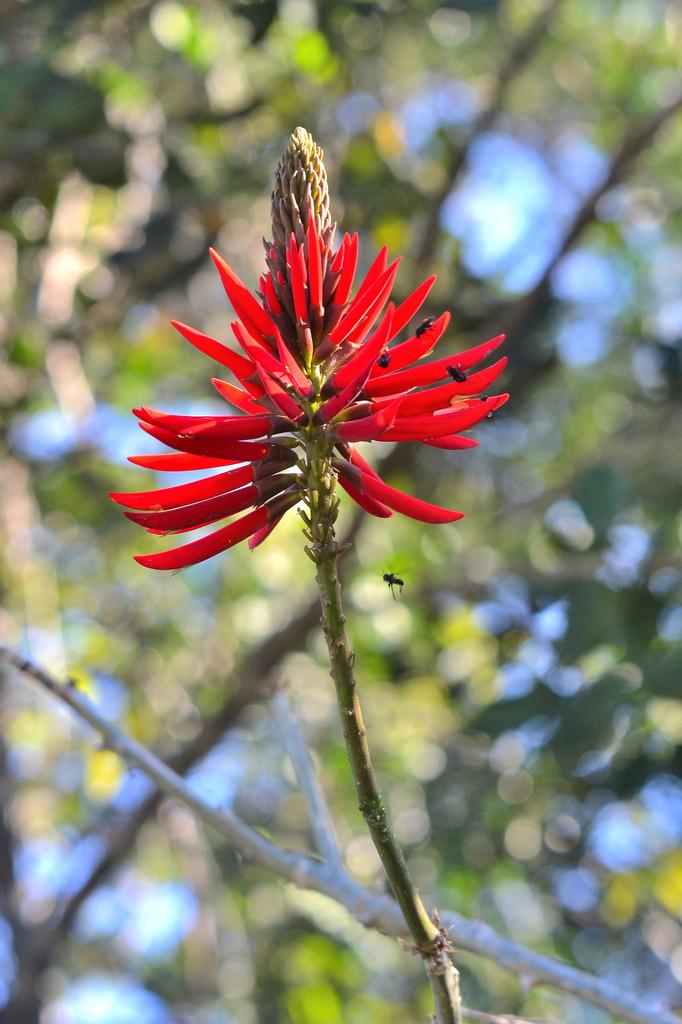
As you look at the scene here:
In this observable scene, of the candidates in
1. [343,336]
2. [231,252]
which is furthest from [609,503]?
[231,252]

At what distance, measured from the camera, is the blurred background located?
3.50 m

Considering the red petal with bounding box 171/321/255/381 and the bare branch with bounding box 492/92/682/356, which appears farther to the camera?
the bare branch with bounding box 492/92/682/356

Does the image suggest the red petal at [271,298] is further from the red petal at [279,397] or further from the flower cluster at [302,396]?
the red petal at [279,397]

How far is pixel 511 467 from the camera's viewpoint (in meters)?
5.23

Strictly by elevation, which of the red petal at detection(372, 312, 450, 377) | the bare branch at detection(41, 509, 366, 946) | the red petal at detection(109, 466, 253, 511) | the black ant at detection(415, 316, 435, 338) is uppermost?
the bare branch at detection(41, 509, 366, 946)

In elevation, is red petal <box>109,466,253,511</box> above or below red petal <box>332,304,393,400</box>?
below

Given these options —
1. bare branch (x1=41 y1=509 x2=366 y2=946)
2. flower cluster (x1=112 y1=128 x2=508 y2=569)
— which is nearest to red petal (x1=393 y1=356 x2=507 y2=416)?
flower cluster (x1=112 y1=128 x2=508 y2=569)

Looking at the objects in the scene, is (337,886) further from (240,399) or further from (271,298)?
(271,298)

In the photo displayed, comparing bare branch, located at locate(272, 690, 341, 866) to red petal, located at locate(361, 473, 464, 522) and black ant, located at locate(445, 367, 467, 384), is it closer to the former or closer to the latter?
red petal, located at locate(361, 473, 464, 522)

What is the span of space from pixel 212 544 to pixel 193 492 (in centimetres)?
6

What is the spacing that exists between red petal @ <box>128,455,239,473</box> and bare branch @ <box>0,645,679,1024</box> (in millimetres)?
393

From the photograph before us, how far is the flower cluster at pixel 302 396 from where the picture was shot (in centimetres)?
109

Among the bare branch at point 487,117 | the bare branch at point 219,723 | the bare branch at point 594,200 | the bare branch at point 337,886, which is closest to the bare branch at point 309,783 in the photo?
the bare branch at point 337,886

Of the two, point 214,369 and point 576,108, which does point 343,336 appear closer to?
point 214,369
